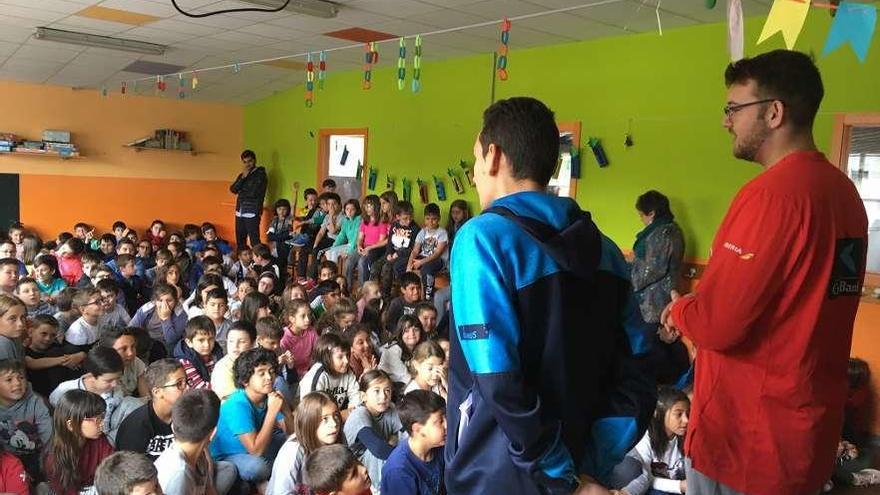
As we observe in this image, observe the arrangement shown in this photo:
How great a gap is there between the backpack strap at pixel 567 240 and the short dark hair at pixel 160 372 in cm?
228

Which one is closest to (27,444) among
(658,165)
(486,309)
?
(486,309)

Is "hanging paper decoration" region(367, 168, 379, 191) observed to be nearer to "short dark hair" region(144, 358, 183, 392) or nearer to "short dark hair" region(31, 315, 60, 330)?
"short dark hair" region(31, 315, 60, 330)

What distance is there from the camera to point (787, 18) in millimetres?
2158

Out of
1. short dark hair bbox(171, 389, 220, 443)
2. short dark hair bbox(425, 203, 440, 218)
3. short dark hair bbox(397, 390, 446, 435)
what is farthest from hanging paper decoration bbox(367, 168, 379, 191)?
short dark hair bbox(171, 389, 220, 443)

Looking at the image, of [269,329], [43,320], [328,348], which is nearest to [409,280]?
[269,329]

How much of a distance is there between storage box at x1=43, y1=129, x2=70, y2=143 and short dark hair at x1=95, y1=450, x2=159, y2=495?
315 inches

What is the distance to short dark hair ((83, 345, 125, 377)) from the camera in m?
3.05

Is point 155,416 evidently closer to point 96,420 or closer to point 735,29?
point 96,420

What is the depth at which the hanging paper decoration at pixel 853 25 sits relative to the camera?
2.17 metres

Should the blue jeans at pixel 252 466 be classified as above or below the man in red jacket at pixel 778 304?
below

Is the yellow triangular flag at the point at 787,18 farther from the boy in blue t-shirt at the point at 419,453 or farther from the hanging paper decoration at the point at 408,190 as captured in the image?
the hanging paper decoration at the point at 408,190

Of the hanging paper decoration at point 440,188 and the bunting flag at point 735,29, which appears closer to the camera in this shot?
the bunting flag at point 735,29

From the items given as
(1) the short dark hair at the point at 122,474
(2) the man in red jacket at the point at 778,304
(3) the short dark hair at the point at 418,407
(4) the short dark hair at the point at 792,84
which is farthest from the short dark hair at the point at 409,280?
Answer: (4) the short dark hair at the point at 792,84

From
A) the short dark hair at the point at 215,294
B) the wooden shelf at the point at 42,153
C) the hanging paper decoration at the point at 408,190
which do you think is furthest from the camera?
the wooden shelf at the point at 42,153
